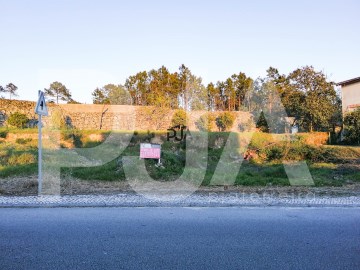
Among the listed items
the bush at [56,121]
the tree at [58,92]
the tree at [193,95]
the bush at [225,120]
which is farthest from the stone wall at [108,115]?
the tree at [58,92]

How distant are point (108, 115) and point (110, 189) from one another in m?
14.1

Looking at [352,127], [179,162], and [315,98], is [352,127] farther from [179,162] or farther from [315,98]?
[179,162]

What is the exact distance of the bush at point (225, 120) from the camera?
73.3 feet

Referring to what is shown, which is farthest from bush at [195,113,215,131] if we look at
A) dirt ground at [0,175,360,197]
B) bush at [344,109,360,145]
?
dirt ground at [0,175,360,197]

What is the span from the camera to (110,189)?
848 cm

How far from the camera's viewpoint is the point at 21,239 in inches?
171

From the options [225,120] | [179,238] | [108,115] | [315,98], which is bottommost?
[179,238]

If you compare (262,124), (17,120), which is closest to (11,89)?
(17,120)

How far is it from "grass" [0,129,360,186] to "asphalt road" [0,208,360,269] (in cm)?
375

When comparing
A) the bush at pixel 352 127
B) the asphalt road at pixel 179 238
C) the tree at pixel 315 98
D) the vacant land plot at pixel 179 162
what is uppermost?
the tree at pixel 315 98

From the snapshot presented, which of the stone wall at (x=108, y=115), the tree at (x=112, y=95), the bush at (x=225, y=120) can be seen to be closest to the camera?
the stone wall at (x=108, y=115)

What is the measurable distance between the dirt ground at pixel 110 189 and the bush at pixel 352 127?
1398 centimetres

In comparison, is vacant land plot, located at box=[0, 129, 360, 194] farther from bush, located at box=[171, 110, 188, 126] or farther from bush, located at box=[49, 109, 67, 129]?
bush, located at box=[171, 110, 188, 126]

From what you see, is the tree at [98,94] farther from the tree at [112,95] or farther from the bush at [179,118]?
the bush at [179,118]
